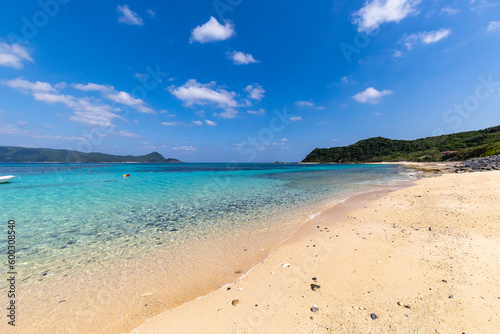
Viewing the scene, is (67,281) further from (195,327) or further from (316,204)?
(316,204)

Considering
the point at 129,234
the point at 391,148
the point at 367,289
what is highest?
the point at 391,148

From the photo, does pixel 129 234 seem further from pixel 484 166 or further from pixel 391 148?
pixel 391 148

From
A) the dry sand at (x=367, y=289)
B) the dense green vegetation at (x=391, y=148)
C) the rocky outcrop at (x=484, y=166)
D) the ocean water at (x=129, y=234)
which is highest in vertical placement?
the dense green vegetation at (x=391, y=148)

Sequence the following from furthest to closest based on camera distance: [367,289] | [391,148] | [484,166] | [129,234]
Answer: [391,148], [484,166], [129,234], [367,289]

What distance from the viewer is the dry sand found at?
11.6ft

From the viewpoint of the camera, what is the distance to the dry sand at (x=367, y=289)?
11.6ft

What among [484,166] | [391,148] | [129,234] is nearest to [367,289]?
[129,234]

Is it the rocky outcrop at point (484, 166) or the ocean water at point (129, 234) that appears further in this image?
the rocky outcrop at point (484, 166)

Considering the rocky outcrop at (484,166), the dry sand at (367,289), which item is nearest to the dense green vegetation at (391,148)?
the rocky outcrop at (484,166)

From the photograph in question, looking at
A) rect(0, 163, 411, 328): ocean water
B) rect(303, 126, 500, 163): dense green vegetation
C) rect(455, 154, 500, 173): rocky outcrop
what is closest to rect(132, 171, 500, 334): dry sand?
rect(0, 163, 411, 328): ocean water

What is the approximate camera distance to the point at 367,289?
4.54 metres

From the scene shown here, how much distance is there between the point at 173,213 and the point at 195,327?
10.2 meters

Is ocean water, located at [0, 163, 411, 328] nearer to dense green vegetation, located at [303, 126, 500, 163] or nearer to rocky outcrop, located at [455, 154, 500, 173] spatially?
rocky outcrop, located at [455, 154, 500, 173]

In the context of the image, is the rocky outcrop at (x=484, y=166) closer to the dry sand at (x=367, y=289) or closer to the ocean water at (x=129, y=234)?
the dry sand at (x=367, y=289)
